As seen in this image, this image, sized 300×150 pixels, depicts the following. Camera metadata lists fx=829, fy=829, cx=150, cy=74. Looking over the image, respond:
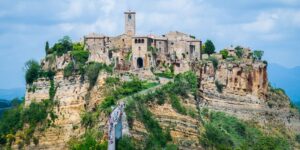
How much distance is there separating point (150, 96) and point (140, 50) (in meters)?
5.74

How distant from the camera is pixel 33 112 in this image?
206ft

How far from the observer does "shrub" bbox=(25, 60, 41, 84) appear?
6359 centimetres

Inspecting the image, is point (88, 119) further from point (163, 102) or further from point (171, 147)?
point (171, 147)

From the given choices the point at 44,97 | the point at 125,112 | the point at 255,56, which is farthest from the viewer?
the point at 255,56

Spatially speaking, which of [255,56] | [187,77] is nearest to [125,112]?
[187,77]

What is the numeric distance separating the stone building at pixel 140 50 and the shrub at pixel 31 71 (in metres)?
4.28

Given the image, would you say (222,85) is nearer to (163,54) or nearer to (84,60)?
(163,54)

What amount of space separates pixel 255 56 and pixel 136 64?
486 inches

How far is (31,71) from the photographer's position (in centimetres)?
6356

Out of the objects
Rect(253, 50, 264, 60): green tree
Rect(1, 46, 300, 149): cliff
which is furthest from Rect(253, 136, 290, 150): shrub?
Rect(253, 50, 264, 60): green tree

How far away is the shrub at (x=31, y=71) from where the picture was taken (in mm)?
63594

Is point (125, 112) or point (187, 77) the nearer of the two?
point (125, 112)

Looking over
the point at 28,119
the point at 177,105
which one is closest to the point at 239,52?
the point at 177,105

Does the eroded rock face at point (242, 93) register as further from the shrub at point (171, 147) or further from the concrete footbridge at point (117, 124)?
the concrete footbridge at point (117, 124)
